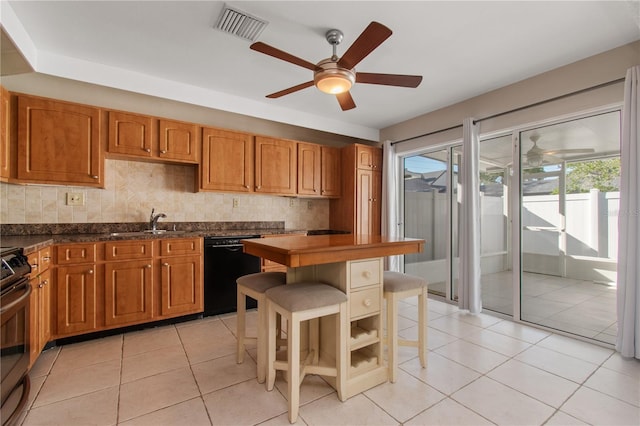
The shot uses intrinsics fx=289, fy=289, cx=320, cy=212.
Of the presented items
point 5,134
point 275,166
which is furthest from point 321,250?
point 5,134

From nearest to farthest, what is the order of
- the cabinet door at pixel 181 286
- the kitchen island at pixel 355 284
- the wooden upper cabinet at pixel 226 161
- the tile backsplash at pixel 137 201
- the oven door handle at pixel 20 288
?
1. the oven door handle at pixel 20 288
2. the kitchen island at pixel 355 284
3. the tile backsplash at pixel 137 201
4. the cabinet door at pixel 181 286
5. the wooden upper cabinet at pixel 226 161

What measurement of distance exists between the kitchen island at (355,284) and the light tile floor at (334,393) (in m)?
0.12

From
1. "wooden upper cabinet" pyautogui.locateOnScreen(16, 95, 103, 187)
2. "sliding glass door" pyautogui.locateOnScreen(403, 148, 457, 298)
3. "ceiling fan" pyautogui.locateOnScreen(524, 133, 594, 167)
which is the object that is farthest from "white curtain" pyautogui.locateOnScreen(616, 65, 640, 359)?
"wooden upper cabinet" pyautogui.locateOnScreen(16, 95, 103, 187)

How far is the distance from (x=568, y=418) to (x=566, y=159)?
233 centimetres

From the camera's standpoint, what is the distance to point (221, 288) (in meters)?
3.14

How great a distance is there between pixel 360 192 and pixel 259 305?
2.60 metres

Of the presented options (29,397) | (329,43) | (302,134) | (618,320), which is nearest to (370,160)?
(302,134)

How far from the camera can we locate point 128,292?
2.65 meters

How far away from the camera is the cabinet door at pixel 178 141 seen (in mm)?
3010

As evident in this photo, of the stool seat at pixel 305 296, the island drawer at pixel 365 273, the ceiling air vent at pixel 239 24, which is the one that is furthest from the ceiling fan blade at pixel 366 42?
the stool seat at pixel 305 296

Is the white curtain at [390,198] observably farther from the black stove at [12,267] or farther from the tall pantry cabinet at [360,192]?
the black stove at [12,267]

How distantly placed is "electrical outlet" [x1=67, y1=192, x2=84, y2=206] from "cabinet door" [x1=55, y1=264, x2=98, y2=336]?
30.4 inches

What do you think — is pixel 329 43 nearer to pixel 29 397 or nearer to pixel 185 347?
pixel 185 347

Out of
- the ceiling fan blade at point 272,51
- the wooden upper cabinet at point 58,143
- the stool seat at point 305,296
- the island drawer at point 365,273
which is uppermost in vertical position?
the ceiling fan blade at point 272,51
